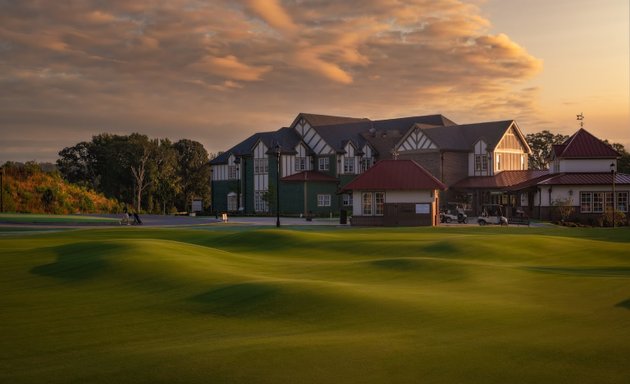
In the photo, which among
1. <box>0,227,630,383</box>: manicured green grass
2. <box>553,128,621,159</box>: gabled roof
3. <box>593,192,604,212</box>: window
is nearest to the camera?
<box>0,227,630,383</box>: manicured green grass

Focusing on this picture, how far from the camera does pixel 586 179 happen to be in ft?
199

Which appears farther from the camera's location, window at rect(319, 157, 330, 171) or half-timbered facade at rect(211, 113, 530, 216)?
window at rect(319, 157, 330, 171)

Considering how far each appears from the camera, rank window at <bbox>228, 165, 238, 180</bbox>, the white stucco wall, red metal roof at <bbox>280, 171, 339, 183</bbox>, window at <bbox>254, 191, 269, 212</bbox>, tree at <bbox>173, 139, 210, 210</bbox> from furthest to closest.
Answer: tree at <bbox>173, 139, 210, 210</bbox> < window at <bbox>228, 165, 238, 180</bbox> < window at <bbox>254, 191, 269, 212</bbox> < red metal roof at <bbox>280, 171, 339, 183</bbox> < the white stucco wall

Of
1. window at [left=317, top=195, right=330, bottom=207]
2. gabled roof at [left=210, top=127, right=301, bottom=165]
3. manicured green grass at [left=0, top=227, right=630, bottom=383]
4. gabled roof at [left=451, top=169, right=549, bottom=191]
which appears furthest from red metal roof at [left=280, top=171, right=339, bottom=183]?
manicured green grass at [left=0, top=227, right=630, bottom=383]

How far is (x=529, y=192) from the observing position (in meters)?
66.9

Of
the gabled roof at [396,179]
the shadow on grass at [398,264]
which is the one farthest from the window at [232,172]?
the shadow on grass at [398,264]

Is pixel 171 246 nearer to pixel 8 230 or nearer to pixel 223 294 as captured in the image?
pixel 223 294

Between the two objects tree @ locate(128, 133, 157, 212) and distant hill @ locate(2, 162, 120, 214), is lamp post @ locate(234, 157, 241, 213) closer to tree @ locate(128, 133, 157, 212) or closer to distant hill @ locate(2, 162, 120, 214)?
distant hill @ locate(2, 162, 120, 214)

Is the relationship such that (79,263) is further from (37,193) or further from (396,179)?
(37,193)

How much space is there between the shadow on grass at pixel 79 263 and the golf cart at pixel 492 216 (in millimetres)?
35909

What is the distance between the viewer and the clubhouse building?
57000mm

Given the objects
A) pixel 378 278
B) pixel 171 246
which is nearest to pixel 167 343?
pixel 378 278

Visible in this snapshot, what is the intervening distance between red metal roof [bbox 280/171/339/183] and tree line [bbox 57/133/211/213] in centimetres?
2561

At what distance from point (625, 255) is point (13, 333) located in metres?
21.7
